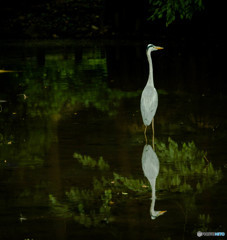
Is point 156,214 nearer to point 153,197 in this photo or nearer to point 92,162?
point 153,197

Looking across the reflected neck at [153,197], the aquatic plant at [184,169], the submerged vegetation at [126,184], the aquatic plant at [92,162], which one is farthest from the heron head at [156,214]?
the aquatic plant at [92,162]

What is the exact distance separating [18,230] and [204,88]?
13.0 metres

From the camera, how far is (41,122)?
47.6 feet

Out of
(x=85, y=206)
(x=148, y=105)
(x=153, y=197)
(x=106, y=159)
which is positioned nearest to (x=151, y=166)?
(x=106, y=159)

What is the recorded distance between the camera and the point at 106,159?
11.0 metres

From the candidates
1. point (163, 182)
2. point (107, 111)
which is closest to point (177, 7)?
point (107, 111)

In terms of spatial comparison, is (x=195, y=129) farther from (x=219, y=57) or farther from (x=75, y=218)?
(x=219, y=57)

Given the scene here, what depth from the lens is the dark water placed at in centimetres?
783

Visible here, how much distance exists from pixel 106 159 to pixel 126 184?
1.56 m

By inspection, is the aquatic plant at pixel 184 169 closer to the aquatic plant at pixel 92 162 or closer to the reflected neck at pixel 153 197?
the reflected neck at pixel 153 197

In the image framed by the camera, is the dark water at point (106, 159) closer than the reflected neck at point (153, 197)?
Yes

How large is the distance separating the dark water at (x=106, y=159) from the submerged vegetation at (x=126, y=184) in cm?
1

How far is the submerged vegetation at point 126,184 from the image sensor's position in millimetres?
8273

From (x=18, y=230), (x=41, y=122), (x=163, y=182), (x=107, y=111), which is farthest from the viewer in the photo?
(x=107, y=111)
